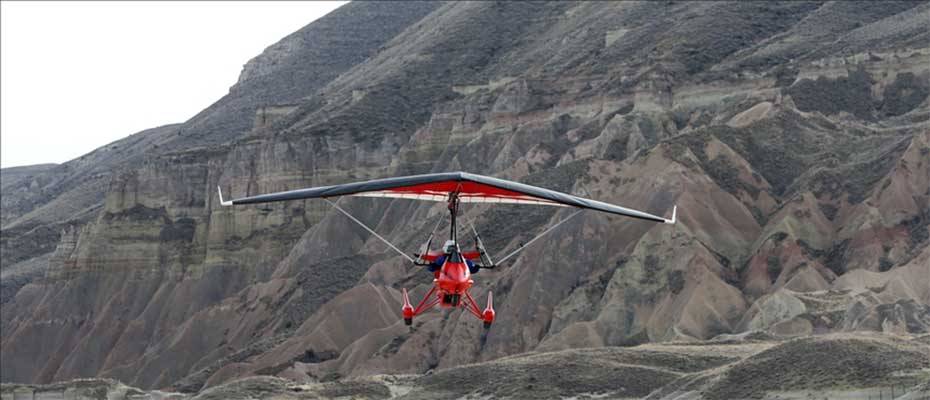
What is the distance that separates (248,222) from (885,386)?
111039 mm

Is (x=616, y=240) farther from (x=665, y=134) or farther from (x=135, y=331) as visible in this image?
(x=135, y=331)

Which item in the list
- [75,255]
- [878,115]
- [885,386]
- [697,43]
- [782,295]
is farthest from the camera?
[75,255]

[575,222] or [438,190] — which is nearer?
[438,190]

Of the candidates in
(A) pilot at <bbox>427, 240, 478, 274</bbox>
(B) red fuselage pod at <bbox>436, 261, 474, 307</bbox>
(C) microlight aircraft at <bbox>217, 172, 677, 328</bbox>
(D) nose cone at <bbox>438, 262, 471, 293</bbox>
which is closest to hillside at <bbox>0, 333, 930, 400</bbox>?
(C) microlight aircraft at <bbox>217, 172, 677, 328</bbox>

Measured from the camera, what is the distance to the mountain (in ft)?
372

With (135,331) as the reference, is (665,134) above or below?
above

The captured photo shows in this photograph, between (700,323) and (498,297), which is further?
(498,297)

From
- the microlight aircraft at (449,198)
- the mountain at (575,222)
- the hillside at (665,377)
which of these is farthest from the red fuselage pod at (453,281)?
the mountain at (575,222)

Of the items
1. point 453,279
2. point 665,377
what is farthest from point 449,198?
point 665,377

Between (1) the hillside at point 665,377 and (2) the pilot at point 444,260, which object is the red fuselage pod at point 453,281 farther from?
(1) the hillside at point 665,377

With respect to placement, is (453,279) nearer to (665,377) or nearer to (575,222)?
(665,377)

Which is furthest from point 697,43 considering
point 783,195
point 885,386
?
point 885,386

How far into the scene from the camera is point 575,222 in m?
121

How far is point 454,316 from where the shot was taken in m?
121
